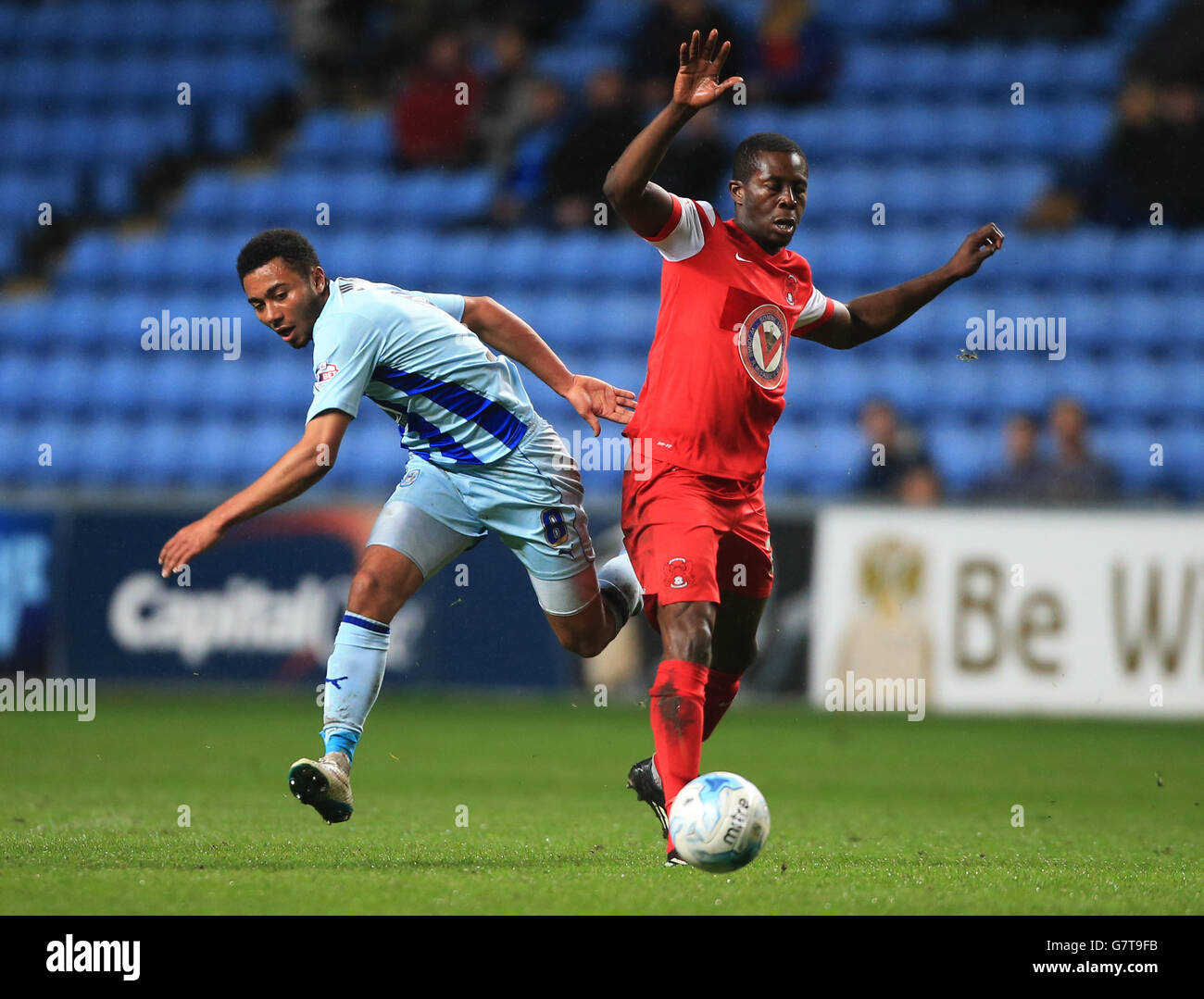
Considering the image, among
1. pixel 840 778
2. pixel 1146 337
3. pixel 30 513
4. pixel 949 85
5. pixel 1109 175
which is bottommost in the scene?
pixel 840 778

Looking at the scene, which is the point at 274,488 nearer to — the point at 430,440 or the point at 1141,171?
the point at 430,440

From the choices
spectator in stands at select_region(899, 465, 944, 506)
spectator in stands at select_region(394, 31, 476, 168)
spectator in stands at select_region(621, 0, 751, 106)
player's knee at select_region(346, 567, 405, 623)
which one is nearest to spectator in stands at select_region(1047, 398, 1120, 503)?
spectator in stands at select_region(899, 465, 944, 506)

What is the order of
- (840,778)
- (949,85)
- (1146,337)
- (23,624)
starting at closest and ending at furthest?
(840,778) < (23,624) < (1146,337) < (949,85)

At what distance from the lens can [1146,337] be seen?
39.7 ft

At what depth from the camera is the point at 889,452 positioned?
10.4 m

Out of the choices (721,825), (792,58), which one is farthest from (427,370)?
(792,58)

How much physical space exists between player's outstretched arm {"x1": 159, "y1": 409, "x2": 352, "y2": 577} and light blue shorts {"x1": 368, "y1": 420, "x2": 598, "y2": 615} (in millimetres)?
555

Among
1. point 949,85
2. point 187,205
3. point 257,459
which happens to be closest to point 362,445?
point 257,459

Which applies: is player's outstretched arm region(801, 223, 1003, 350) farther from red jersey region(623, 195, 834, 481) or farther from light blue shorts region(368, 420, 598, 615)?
light blue shorts region(368, 420, 598, 615)

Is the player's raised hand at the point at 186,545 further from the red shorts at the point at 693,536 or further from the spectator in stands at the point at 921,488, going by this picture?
the spectator in stands at the point at 921,488

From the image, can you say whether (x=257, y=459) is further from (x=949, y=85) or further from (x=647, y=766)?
(x=647, y=766)

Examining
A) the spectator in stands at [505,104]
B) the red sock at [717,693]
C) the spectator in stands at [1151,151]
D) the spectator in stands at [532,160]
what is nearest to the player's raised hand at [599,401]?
the red sock at [717,693]

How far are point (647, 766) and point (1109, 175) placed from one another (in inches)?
351

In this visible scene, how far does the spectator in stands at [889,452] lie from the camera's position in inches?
405
